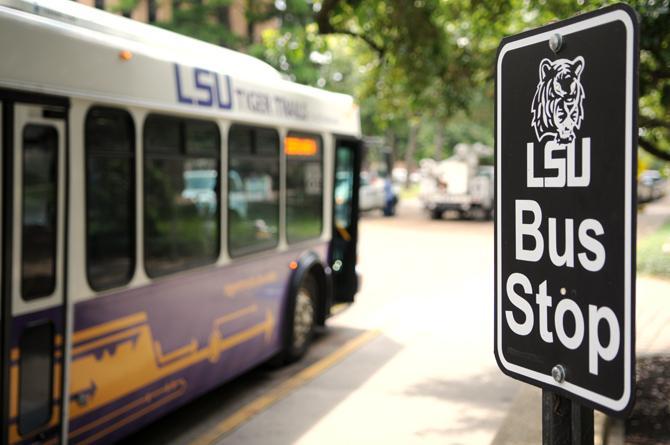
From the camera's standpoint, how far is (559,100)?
6.15 feet

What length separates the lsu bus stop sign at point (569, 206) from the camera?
1720mm

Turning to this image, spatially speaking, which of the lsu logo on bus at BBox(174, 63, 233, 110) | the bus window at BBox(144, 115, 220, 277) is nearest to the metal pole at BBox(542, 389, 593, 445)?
the bus window at BBox(144, 115, 220, 277)

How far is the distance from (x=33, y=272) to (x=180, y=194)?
1571mm

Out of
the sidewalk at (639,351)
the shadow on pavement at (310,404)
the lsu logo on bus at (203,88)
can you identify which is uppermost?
the lsu logo on bus at (203,88)

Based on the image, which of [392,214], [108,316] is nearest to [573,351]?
[108,316]

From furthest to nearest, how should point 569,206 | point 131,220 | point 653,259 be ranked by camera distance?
point 653,259
point 131,220
point 569,206

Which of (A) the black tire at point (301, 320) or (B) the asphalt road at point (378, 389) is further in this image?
(A) the black tire at point (301, 320)

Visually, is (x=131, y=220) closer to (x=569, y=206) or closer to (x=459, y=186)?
(x=569, y=206)

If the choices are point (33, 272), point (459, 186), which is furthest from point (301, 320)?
point (459, 186)

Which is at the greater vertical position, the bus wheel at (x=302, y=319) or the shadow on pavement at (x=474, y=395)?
the bus wheel at (x=302, y=319)

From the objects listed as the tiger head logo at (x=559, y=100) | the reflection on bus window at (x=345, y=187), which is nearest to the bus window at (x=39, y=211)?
the tiger head logo at (x=559, y=100)

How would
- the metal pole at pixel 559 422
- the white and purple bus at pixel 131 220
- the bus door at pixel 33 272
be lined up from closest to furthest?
the metal pole at pixel 559 422 < the bus door at pixel 33 272 < the white and purple bus at pixel 131 220

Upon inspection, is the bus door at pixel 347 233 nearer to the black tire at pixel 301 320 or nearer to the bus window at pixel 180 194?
the black tire at pixel 301 320

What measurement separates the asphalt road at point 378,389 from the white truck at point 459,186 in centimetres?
1551
